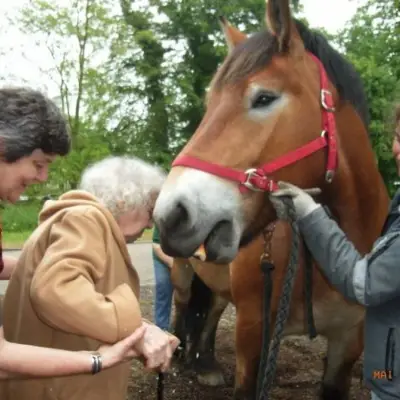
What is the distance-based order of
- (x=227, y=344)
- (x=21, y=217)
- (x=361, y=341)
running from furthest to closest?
(x=21, y=217) → (x=227, y=344) → (x=361, y=341)

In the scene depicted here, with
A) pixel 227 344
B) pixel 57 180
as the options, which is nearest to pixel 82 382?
pixel 227 344

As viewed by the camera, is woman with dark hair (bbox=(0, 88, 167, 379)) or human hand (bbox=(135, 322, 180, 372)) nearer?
woman with dark hair (bbox=(0, 88, 167, 379))

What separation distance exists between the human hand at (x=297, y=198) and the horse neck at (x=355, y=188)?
1.41 feet

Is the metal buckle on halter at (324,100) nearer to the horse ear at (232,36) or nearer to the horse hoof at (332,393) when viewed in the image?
the horse ear at (232,36)

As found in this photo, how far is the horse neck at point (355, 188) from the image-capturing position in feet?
8.07

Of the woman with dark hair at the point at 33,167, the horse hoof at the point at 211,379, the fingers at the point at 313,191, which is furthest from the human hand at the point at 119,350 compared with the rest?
the horse hoof at the point at 211,379

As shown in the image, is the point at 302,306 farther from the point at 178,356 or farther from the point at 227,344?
the point at 227,344

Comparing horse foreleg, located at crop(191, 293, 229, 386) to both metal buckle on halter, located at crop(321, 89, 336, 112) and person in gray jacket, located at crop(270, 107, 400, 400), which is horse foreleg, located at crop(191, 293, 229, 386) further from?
metal buckle on halter, located at crop(321, 89, 336, 112)

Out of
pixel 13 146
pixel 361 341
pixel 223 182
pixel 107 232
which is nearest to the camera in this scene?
pixel 13 146

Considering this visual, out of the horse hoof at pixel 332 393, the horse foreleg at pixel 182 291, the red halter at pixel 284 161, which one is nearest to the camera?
the red halter at pixel 284 161

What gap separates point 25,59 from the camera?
1180cm

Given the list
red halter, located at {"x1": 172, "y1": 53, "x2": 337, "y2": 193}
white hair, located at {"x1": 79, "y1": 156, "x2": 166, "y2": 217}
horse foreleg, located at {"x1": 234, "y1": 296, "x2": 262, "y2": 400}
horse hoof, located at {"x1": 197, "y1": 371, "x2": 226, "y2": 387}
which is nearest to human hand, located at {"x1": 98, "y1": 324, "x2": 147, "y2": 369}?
white hair, located at {"x1": 79, "y1": 156, "x2": 166, "y2": 217}

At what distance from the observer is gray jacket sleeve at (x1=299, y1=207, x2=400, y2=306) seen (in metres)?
1.78

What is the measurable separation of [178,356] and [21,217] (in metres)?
13.4
